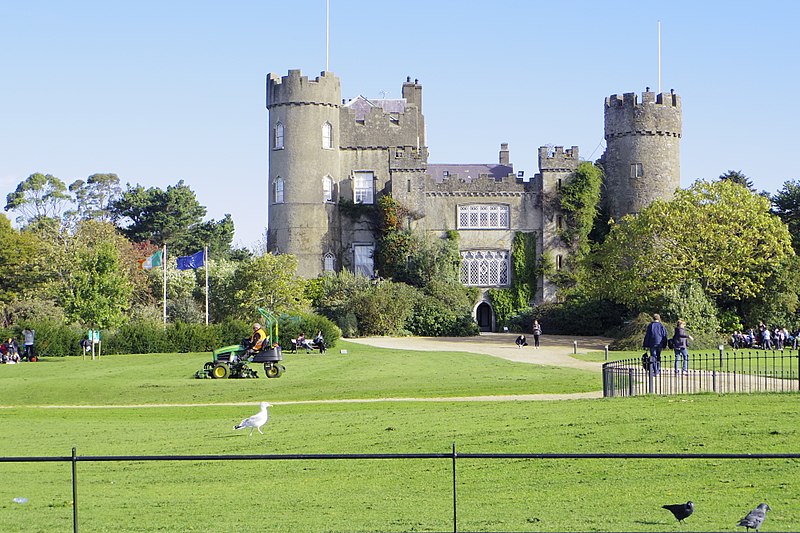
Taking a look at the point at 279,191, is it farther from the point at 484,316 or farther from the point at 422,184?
the point at 484,316

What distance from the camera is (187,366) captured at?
141 ft

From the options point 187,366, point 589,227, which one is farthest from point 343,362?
point 589,227

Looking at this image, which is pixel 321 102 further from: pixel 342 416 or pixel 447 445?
pixel 447 445

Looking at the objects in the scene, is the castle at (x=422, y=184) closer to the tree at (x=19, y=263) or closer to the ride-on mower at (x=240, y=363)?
the tree at (x=19, y=263)

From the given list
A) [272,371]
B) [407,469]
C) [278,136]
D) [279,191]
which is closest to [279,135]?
[278,136]

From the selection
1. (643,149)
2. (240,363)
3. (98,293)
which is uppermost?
(643,149)

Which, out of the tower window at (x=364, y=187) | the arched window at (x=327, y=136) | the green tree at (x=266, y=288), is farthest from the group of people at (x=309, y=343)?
the arched window at (x=327, y=136)

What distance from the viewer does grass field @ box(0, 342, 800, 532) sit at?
43.5 ft

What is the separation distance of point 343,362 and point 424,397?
1339cm

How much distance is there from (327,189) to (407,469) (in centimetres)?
5539

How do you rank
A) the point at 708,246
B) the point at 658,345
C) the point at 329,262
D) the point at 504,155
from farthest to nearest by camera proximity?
the point at 504,155 < the point at 329,262 < the point at 708,246 < the point at 658,345

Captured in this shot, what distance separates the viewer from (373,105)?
77.1 metres

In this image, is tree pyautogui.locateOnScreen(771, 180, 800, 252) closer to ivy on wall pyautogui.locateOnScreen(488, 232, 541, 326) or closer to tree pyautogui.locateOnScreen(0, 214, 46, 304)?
ivy on wall pyautogui.locateOnScreen(488, 232, 541, 326)

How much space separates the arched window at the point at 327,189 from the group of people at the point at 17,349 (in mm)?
24109
